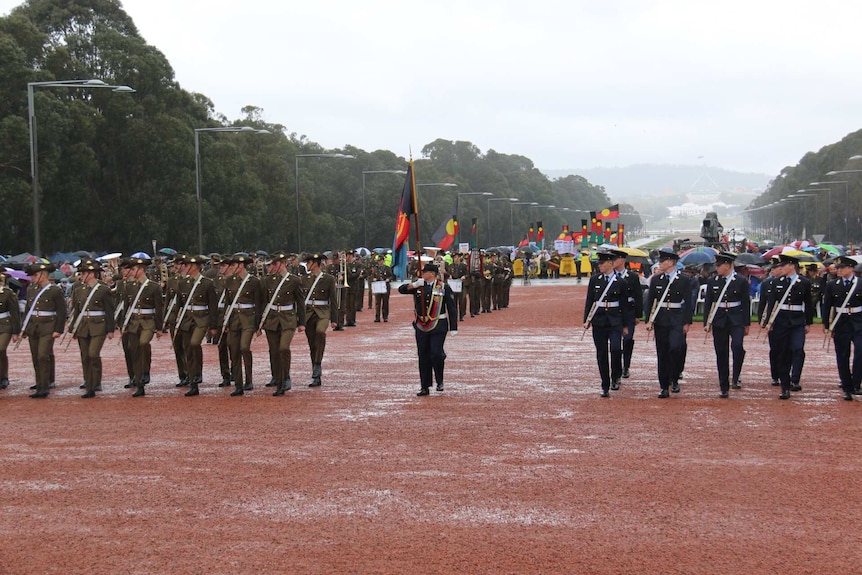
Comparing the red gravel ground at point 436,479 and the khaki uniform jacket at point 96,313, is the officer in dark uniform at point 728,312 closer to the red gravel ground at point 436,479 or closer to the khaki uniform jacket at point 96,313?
the red gravel ground at point 436,479

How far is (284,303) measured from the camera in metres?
15.4

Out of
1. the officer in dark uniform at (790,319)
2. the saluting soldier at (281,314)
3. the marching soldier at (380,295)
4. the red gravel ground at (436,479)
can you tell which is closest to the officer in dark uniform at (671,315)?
the red gravel ground at (436,479)

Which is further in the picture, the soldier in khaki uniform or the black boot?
the black boot

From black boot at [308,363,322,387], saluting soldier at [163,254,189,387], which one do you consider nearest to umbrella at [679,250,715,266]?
black boot at [308,363,322,387]

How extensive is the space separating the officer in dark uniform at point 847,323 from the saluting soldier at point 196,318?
824cm

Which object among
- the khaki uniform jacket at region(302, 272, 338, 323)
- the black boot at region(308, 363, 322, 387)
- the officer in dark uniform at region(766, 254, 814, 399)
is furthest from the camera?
the khaki uniform jacket at region(302, 272, 338, 323)

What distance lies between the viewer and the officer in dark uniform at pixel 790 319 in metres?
14.6

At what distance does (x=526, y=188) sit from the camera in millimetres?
159000

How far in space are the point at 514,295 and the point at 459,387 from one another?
107 feet

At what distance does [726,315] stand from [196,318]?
7.14m

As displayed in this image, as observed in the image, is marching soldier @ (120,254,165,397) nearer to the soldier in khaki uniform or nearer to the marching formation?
the soldier in khaki uniform

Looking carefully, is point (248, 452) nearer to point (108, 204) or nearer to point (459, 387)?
point (459, 387)

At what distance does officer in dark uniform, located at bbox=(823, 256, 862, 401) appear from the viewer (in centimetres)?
1411

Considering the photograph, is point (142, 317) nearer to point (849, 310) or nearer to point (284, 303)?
point (284, 303)
